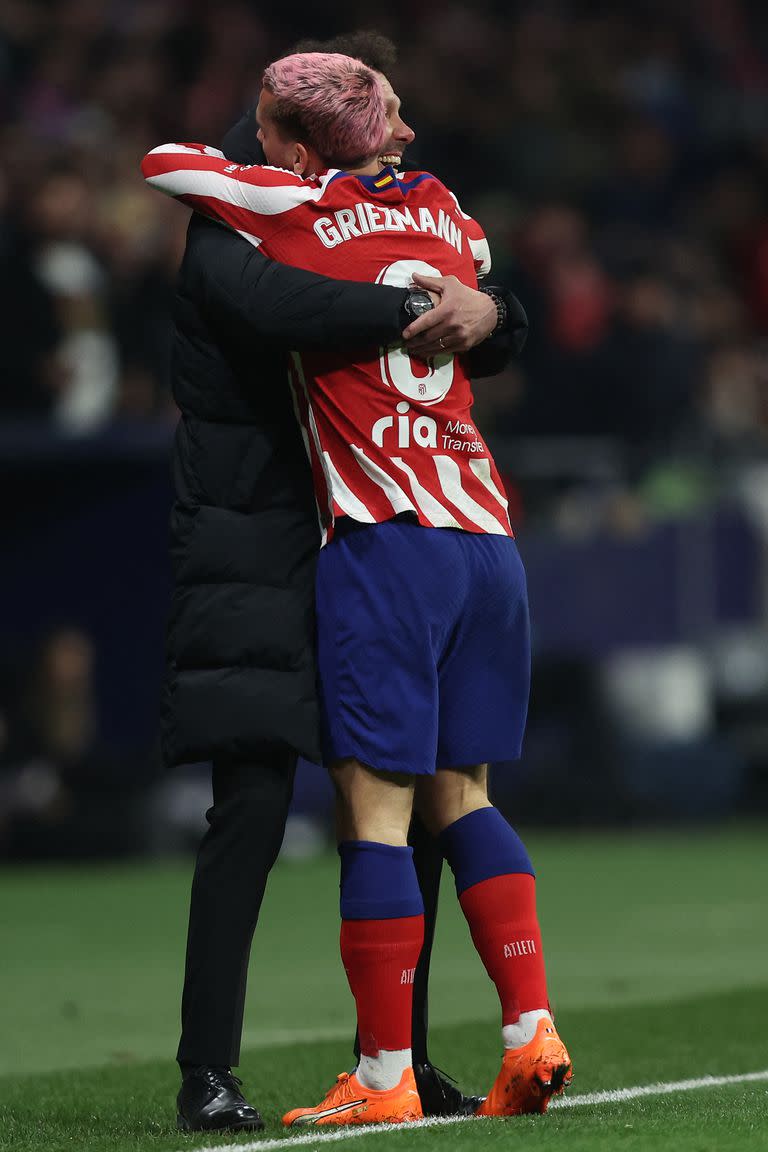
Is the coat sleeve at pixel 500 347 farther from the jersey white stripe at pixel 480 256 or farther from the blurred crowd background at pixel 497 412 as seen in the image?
the blurred crowd background at pixel 497 412

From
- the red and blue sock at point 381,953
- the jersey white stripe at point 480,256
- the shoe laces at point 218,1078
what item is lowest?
the shoe laces at point 218,1078

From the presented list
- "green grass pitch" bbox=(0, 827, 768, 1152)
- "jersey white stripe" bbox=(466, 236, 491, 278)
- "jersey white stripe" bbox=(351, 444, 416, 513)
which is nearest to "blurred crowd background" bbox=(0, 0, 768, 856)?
"green grass pitch" bbox=(0, 827, 768, 1152)

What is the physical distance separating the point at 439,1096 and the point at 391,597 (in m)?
1.04

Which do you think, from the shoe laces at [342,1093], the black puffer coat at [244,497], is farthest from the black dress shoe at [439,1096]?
the black puffer coat at [244,497]

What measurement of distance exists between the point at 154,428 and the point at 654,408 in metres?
3.72

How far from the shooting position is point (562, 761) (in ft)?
38.8

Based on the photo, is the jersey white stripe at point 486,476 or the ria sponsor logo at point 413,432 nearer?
the ria sponsor logo at point 413,432

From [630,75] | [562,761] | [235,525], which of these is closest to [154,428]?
[562,761]

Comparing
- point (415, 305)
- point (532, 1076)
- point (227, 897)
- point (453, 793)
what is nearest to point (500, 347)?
point (415, 305)

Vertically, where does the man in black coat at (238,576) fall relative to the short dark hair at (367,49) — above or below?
below

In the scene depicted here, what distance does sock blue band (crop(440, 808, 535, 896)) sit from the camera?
3.92 meters

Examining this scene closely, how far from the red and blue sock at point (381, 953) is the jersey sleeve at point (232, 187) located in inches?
45.7

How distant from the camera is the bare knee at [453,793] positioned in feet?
13.0

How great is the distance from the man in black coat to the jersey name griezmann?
0.31 feet
